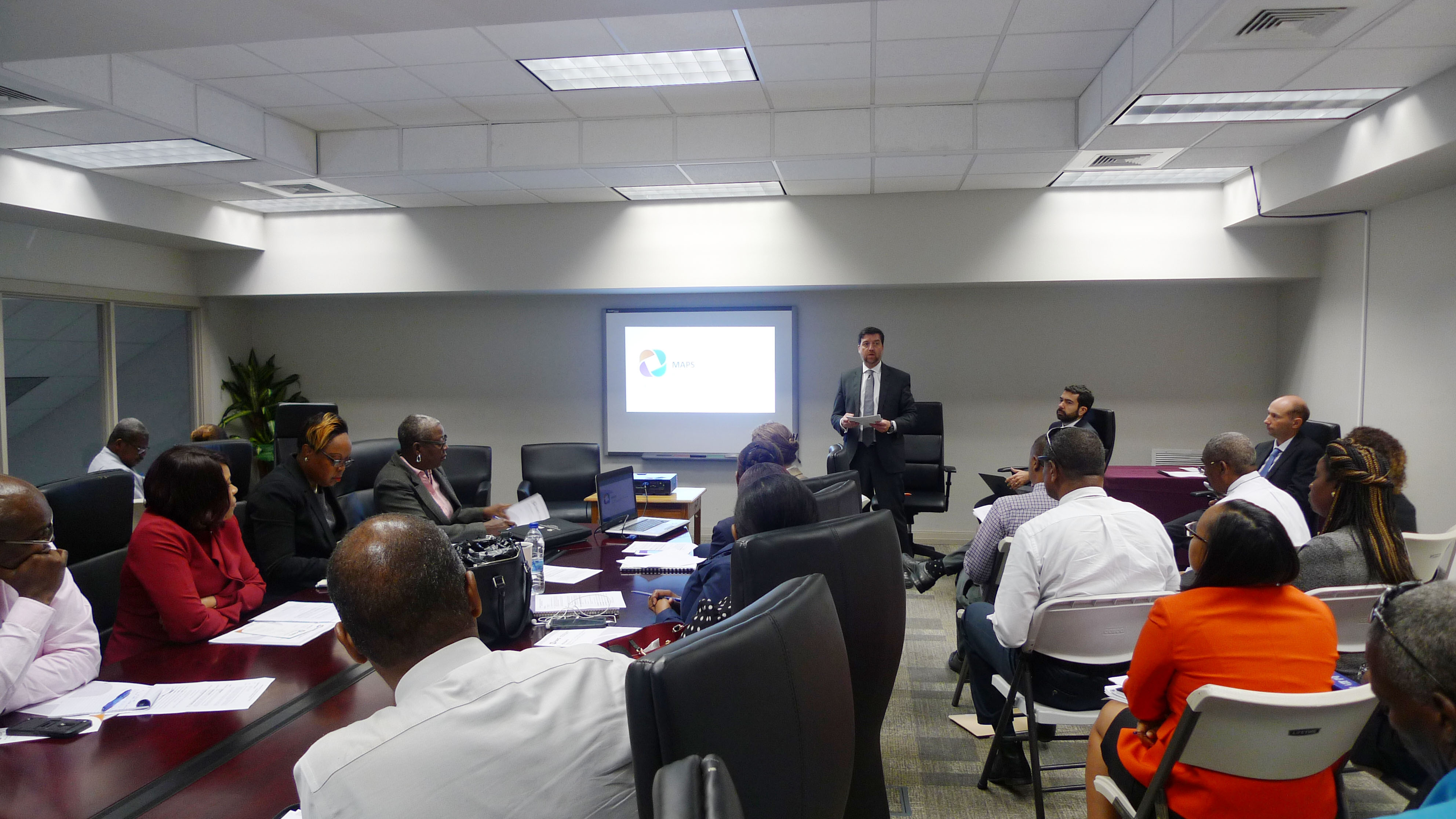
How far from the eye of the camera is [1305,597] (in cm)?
186

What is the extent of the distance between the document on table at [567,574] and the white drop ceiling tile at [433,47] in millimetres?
2414

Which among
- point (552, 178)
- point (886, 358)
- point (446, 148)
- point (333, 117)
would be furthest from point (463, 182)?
point (886, 358)

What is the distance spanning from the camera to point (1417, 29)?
3035mm

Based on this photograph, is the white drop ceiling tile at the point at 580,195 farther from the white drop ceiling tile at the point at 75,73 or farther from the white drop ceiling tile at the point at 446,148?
the white drop ceiling tile at the point at 75,73

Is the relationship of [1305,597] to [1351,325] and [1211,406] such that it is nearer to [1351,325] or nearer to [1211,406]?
[1351,325]

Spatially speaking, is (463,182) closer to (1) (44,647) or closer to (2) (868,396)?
(2) (868,396)

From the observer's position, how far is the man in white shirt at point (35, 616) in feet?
5.71

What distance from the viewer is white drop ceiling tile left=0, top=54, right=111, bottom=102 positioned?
343 centimetres

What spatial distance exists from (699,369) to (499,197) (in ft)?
6.92

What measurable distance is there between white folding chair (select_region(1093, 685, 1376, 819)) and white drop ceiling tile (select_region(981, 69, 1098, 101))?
11.2 feet

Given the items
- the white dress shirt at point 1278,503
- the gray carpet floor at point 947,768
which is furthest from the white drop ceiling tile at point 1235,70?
the gray carpet floor at point 947,768

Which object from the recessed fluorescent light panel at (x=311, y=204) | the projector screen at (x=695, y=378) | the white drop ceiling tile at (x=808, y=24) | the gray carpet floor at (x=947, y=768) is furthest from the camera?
the projector screen at (x=695, y=378)

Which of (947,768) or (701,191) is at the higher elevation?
(701,191)

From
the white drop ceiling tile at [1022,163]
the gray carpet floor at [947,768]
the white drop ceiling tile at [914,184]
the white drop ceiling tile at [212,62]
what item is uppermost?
the white drop ceiling tile at [212,62]
